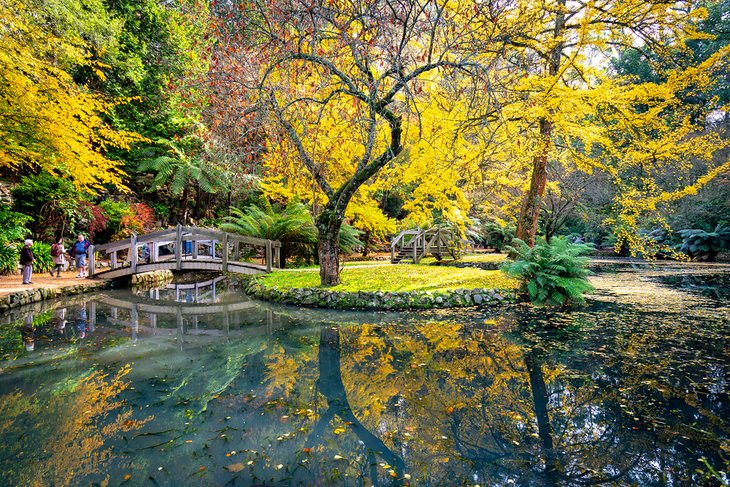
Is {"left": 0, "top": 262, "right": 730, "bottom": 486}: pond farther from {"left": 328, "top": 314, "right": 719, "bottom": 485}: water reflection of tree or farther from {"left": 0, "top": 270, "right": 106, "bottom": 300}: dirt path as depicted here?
{"left": 0, "top": 270, "right": 106, "bottom": 300}: dirt path

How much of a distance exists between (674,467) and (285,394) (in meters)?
3.20

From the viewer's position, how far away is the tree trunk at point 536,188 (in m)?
9.38

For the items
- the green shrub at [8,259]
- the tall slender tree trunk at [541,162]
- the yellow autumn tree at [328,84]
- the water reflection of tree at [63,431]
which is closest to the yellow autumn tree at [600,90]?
the tall slender tree trunk at [541,162]

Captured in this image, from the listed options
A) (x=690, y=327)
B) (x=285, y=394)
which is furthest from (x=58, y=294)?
(x=690, y=327)

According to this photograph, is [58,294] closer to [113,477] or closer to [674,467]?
[113,477]

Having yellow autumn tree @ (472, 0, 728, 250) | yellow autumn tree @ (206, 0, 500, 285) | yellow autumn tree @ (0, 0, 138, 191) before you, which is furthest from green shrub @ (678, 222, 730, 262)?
yellow autumn tree @ (0, 0, 138, 191)

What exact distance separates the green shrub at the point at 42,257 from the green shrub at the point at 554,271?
1435cm

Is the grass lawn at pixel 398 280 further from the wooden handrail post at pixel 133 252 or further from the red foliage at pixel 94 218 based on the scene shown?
the red foliage at pixel 94 218

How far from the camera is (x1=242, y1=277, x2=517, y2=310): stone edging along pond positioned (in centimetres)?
803

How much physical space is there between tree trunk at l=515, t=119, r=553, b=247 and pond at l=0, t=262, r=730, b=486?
151 inches

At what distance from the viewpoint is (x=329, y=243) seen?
29.2 ft

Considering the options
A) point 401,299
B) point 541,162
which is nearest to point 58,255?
point 401,299

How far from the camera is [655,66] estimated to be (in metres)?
8.88

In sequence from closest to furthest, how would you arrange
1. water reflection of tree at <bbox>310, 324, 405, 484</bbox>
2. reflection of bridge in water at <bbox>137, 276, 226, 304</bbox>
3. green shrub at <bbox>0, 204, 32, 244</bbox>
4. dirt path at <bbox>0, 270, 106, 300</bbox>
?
1. water reflection of tree at <bbox>310, 324, 405, 484</bbox>
2. dirt path at <bbox>0, 270, 106, 300</bbox>
3. reflection of bridge in water at <bbox>137, 276, 226, 304</bbox>
4. green shrub at <bbox>0, 204, 32, 244</bbox>
